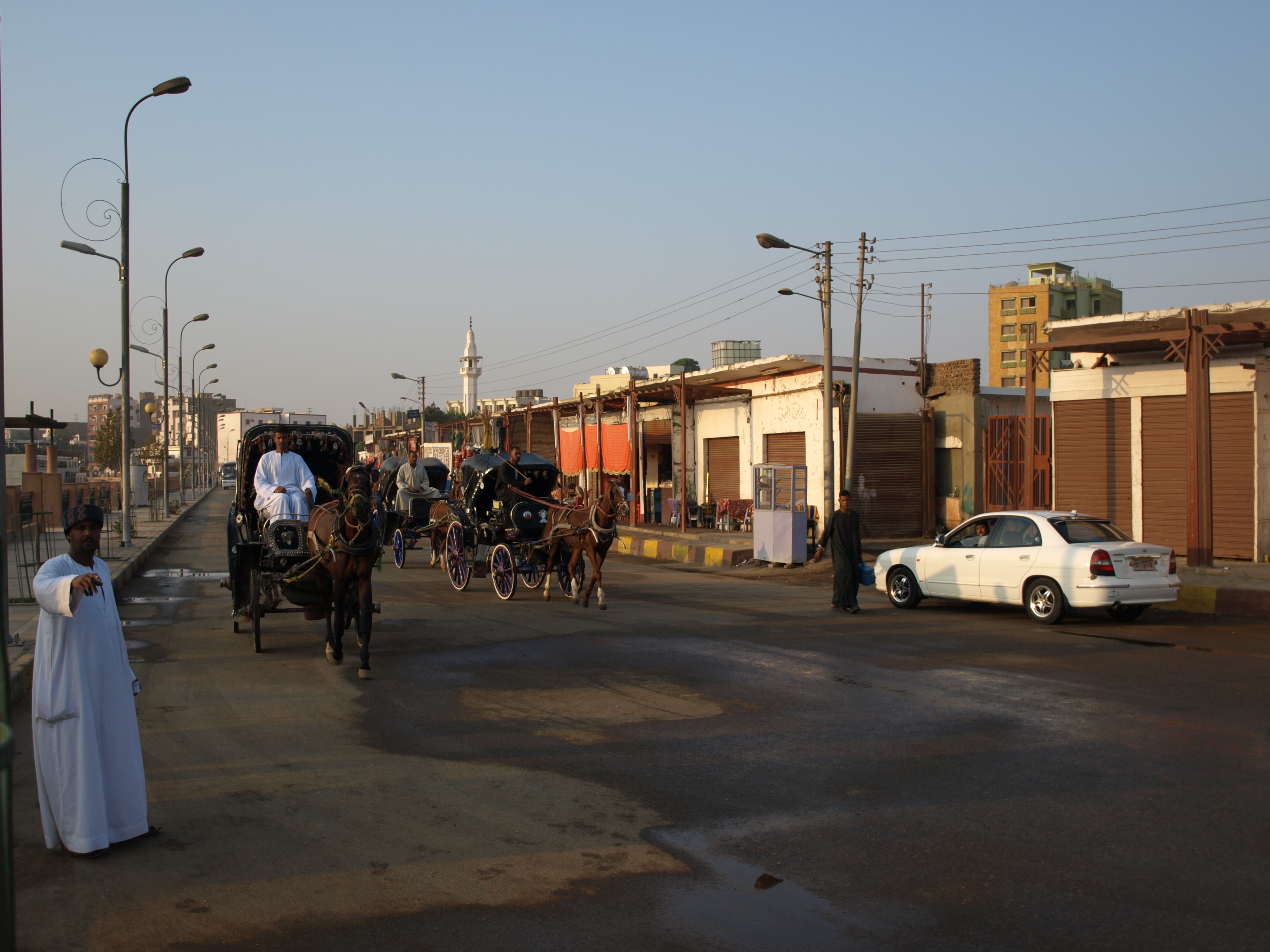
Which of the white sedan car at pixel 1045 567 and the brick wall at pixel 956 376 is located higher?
the brick wall at pixel 956 376

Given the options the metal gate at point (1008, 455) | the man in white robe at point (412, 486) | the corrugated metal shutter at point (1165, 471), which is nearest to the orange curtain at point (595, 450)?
the man in white robe at point (412, 486)

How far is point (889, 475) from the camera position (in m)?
27.0

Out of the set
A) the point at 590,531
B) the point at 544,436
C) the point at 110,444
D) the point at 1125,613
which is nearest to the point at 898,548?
the point at 1125,613

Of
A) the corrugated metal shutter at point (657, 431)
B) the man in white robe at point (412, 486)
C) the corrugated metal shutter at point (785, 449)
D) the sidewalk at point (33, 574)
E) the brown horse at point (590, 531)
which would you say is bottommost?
the sidewalk at point (33, 574)

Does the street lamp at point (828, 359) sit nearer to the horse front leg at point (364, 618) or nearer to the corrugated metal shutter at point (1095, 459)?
the corrugated metal shutter at point (1095, 459)

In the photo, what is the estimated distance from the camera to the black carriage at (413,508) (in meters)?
20.5

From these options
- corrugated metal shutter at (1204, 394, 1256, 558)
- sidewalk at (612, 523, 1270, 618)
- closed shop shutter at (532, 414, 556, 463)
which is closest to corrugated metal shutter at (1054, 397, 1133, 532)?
corrugated metal shutter at (1204, 394, 1256, 558)

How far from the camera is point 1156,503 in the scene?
2023 cm

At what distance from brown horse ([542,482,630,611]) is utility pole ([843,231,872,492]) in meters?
8.97

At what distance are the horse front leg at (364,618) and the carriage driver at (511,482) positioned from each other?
19.9 feet

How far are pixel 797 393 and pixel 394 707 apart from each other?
67.5 ft

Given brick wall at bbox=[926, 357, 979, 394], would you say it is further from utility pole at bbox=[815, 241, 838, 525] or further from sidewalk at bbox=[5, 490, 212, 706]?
sidewalk at bbox=[5, 490, 212, 706]

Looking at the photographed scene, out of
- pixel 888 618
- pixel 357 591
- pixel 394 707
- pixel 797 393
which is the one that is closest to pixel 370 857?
pixel 394 707

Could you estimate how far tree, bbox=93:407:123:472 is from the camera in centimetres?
6266
